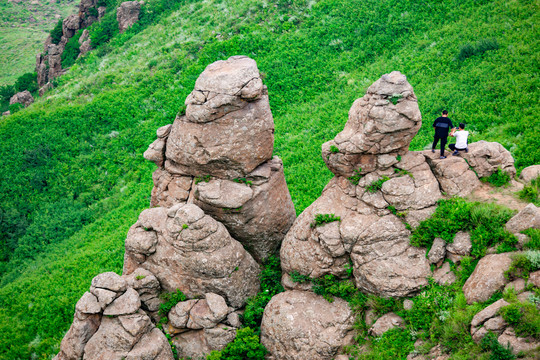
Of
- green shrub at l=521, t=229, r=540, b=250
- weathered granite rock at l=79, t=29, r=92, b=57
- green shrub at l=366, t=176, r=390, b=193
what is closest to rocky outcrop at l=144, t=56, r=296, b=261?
green shrub at l=366, t=176, r=390, b=193

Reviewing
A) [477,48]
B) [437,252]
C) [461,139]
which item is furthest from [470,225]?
[477,48]

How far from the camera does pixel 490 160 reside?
17172 millimetres

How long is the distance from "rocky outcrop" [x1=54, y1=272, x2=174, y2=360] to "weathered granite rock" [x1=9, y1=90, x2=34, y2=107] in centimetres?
5132

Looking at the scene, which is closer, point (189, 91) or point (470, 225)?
point (470, 225)

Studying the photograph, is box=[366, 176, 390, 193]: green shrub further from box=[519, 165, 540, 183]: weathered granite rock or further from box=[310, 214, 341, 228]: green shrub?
box=[519, 165, 540, 183]: weathered granite rock

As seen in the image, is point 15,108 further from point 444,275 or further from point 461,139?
point 444,275

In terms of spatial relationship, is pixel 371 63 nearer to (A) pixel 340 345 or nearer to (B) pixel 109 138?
(B) pixel 109 138

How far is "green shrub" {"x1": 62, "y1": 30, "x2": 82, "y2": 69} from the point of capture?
63.8 meters

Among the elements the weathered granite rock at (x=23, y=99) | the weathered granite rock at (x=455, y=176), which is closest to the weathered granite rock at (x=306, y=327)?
the weathered granite rock at (x=455, y=176)

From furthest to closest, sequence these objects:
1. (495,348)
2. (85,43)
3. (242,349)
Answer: (85,43) → (242,349) → (495,348)

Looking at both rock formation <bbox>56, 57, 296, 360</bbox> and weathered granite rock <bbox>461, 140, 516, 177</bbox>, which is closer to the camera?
weathered granite rock <bbox>461, 140, 516, 177</bbox>

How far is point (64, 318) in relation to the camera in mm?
26984

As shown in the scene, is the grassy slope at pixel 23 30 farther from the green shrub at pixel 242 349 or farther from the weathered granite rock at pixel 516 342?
the weathered granite rock at pixel 516 342

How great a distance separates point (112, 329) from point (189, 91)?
31363mm
